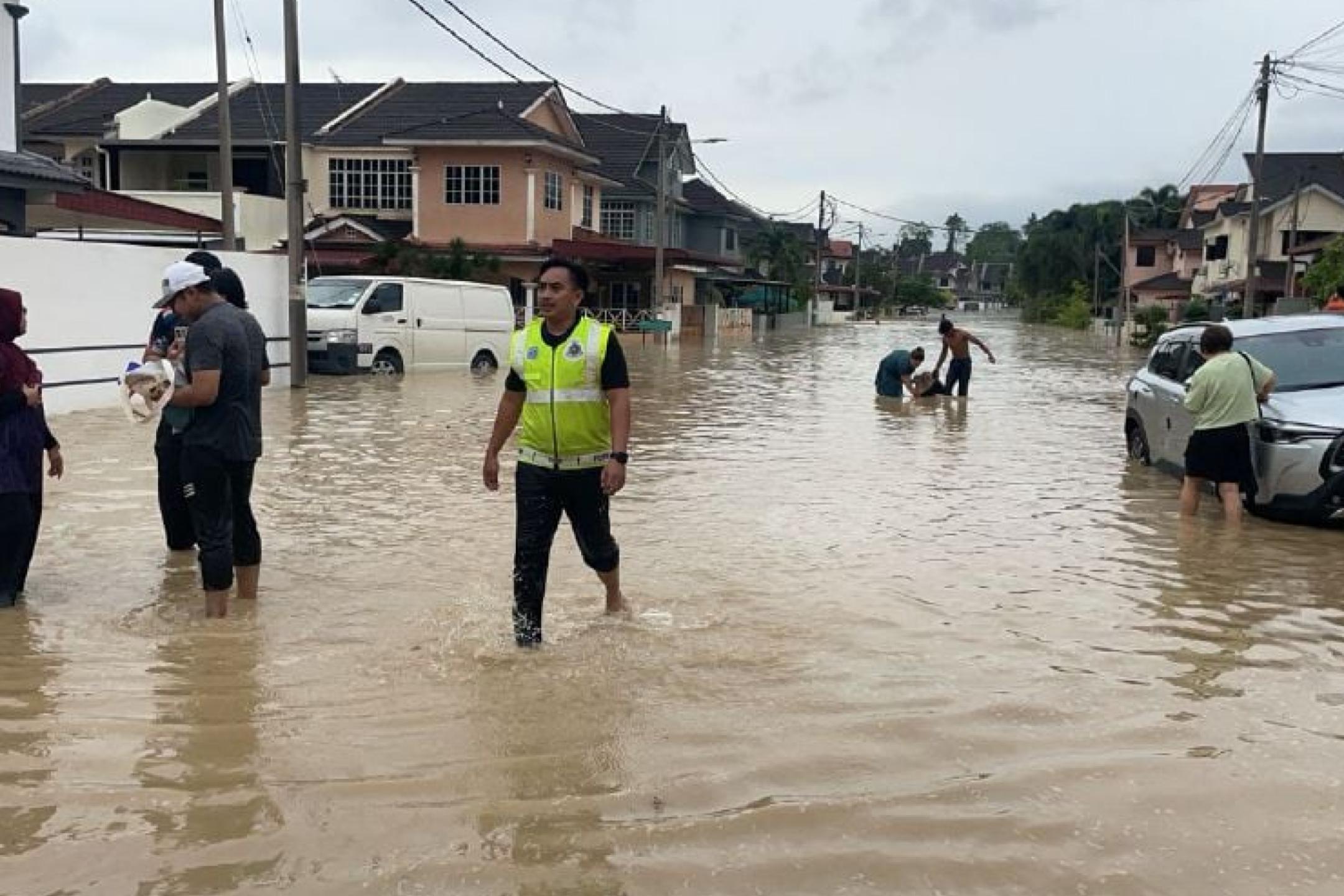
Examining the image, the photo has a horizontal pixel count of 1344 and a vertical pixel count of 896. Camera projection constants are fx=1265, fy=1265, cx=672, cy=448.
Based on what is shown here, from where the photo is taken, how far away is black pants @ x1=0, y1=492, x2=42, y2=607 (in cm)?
620

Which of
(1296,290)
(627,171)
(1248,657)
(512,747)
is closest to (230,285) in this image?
(512,747)

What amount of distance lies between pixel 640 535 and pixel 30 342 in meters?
8.79

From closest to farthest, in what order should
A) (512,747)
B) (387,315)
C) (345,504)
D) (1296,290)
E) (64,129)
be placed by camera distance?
1. (512,747)
2. (345,504)
3. (387,315)
4. (64,129)
5. (1296,290)

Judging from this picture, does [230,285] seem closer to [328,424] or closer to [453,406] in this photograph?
[328,424]

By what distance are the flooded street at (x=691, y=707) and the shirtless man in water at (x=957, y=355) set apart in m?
10.2

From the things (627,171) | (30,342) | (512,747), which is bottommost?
(512,747)

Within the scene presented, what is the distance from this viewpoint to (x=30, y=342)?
14.0 metres

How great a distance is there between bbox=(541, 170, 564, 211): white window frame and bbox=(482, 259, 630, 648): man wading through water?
36667 millimetres

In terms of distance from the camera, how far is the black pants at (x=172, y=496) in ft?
23.3

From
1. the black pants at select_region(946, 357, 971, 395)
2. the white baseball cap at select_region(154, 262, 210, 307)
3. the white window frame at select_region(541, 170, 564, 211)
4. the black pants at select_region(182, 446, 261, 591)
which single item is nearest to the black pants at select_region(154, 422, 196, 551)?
the black pants at select_region(182, 446, 261, 591)

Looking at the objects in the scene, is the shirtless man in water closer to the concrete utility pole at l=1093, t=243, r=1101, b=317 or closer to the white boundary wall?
the white boundary wall

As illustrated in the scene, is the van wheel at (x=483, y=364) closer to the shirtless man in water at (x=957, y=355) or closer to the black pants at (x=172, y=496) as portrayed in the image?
the shirtless man in water at (x=957, y=355)

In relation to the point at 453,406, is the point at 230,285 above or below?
above

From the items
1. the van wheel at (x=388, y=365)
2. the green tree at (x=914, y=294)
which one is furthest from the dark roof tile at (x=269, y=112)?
the green tree at (x=914, y=294)
